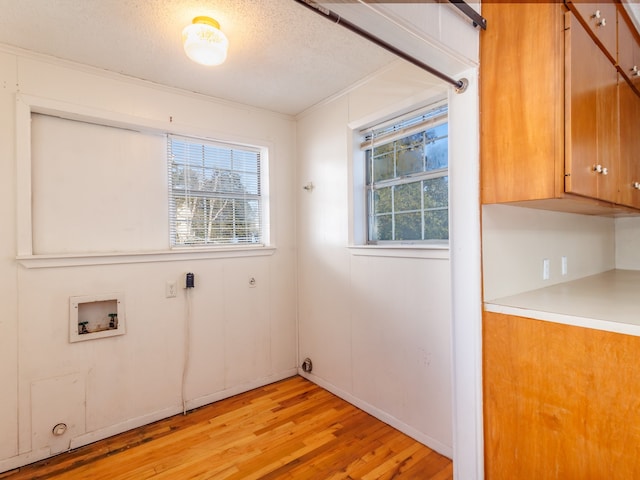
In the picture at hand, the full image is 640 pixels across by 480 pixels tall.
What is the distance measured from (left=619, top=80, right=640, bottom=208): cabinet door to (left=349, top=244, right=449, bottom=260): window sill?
37.1 inches

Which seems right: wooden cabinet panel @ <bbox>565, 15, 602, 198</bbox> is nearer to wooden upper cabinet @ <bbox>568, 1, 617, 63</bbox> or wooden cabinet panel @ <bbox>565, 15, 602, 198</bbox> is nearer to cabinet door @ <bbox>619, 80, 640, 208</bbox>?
wooden upper cabinet @ <bbox>568, 1, 617, 63</bbox>

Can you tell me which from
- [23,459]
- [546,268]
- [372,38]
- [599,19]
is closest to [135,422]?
[23,459]

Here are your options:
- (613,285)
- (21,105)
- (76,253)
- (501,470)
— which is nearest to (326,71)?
(21,105)

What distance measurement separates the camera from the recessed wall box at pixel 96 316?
7.27ft

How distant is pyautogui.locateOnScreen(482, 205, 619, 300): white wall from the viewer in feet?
4.99

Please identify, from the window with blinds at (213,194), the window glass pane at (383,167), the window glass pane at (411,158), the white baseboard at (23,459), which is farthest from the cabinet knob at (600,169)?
the white baseboard at (23,459)

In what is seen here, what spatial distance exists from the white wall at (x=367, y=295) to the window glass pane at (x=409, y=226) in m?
0.19

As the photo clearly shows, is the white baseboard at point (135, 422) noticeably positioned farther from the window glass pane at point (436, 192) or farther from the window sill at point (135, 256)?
the window glass pane at point (436, 192)

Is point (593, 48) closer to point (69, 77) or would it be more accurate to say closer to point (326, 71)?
point (326, 71)

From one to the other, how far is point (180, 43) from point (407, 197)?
1.78m

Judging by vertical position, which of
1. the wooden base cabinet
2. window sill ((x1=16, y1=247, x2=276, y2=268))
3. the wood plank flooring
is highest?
window sill ((x1=16, y1=247, x2=276, y2=268))

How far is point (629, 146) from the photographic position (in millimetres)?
1828

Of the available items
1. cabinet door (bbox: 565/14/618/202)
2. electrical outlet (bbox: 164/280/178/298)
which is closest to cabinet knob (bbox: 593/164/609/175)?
cabinet door (bbox: 565/14/618/202)

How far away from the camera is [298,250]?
10.7ft
